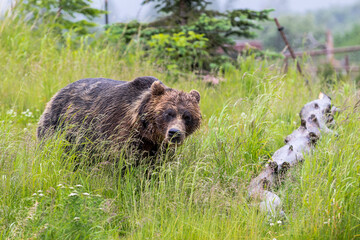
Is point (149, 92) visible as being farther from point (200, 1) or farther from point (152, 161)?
point (200, 1)

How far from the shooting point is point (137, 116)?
433 centimetres

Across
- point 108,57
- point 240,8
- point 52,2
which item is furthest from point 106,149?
point 52,2

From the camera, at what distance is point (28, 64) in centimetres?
779

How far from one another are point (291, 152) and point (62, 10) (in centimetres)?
795

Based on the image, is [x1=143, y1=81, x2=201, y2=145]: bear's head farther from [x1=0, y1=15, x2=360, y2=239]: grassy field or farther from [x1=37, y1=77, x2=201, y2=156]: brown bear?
[x1=0, y1=15, x2=360, y2=239]: grassy field

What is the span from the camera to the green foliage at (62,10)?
34.0 ft

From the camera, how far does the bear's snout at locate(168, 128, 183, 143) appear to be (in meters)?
4.04

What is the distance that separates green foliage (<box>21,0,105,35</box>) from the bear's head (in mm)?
6411

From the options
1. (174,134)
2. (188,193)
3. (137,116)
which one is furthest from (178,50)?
(188,193)

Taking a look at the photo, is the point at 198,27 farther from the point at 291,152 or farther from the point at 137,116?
the point at 137,116

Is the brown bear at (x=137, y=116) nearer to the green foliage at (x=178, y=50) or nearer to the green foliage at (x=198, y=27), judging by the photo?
the green foliage at (x=178, y=50)

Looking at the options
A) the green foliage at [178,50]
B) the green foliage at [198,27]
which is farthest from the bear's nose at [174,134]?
the green foliage at [198,27]

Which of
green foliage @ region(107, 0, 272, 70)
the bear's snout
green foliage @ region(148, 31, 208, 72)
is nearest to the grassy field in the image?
the bear's snout

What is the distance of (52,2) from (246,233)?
8873mm
